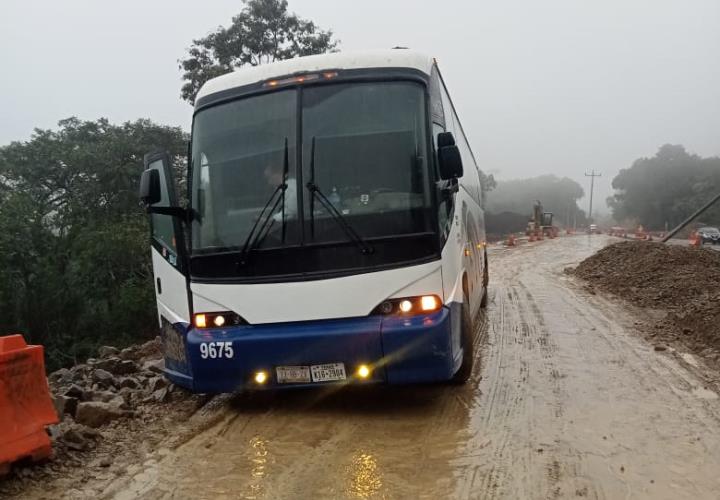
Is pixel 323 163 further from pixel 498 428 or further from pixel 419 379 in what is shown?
pixel 498 428

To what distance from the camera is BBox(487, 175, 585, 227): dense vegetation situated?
109 m

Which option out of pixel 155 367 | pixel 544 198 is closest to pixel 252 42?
pixel 155 367

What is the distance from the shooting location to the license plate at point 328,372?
16.0 ft

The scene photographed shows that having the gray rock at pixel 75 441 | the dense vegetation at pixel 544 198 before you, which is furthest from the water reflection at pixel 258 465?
the dense vegetation at pixel 544 198

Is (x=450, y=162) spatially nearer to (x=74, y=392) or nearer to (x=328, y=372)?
(x=328, y=372)

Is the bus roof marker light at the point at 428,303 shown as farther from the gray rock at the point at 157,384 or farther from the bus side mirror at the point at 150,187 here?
the gray rock at the point at 157,384

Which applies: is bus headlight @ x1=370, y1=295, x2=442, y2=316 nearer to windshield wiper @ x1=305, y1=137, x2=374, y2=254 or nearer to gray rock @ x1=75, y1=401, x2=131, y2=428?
windshield wiper @ x1=305, y1=137, x2=374, y2=254

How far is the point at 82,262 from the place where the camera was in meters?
16.2

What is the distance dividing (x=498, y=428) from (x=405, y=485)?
131cm

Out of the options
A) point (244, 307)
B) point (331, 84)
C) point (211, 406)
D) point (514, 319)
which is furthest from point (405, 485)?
point (514, 319)

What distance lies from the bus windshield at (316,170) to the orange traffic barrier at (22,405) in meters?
1.58

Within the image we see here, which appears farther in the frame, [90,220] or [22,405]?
[90,220]

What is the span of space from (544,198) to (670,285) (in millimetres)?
112132

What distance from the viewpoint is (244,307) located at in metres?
5.06
